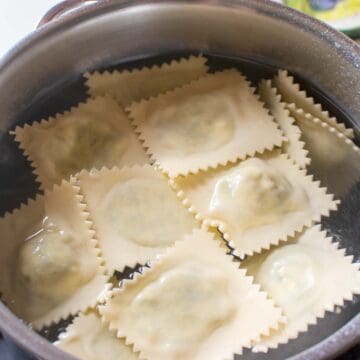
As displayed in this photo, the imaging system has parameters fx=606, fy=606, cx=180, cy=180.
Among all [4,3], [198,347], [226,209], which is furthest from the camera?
[4,3]

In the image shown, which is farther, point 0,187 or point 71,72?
point 71,72

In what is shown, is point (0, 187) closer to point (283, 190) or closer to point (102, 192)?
point (102, 192)

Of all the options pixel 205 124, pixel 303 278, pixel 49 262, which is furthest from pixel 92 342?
pixel 205 124

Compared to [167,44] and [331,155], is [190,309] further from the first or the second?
[167,44]

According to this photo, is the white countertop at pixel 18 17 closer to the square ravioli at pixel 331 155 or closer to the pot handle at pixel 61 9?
the pot handle at pixel 61 9

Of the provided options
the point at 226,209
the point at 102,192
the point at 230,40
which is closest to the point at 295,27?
the point at 230,40

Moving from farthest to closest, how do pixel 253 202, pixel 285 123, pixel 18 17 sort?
pixel 18 17 < pixel 285 123 < pixel 253 202
